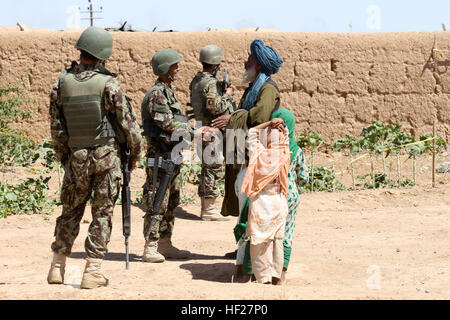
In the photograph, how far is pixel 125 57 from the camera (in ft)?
40.0

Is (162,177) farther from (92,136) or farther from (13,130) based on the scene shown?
(13,130)

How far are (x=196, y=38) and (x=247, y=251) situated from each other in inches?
284

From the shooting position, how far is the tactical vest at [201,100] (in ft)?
26.6

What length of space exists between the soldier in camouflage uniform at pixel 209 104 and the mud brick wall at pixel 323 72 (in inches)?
142

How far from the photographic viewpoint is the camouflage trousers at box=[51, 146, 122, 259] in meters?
4.94

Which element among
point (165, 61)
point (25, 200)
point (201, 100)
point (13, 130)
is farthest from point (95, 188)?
point (13, 130)

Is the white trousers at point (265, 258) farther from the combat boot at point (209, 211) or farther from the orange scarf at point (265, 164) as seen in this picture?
the combat boot at point (209, 211)

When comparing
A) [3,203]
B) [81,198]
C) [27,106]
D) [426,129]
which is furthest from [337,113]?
[81,198]

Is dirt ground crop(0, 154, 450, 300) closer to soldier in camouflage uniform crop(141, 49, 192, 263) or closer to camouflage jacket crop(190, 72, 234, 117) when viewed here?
soldier in camouflage uniform crop(141, 49, 192, 263)

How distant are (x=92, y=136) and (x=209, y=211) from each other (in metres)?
3.90

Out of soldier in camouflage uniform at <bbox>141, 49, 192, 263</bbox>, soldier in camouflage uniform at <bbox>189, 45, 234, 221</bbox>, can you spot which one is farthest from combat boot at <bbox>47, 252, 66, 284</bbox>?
soldier in camouflage uniform at <bbox>189, 45, 234, 221</bbox>

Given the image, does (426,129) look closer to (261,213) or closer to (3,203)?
(3,203)

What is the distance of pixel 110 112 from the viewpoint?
500 cm

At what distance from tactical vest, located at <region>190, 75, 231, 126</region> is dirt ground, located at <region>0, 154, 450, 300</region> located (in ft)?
3.88
